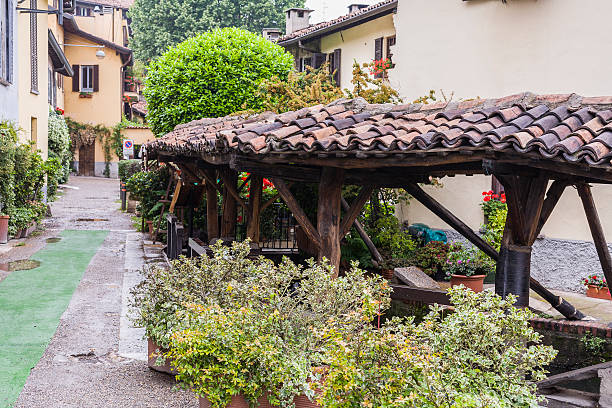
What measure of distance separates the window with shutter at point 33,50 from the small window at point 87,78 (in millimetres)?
18427

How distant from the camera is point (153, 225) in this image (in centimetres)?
1631

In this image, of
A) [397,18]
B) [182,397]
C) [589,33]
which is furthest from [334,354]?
[397,18]

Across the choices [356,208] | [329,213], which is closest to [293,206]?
[329,213]

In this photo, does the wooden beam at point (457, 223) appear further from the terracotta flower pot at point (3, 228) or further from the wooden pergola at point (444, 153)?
the terracotta flower pot at point (3, 228)

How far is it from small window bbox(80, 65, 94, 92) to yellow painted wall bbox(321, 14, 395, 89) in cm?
2027

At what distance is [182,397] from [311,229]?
1926 mm

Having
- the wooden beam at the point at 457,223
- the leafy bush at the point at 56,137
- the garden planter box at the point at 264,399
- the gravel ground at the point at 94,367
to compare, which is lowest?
the gravel ground at the point at 94,367

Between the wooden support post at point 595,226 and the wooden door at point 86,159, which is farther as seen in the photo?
the wooden door at point 86,159

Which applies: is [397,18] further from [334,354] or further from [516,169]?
[334,354]

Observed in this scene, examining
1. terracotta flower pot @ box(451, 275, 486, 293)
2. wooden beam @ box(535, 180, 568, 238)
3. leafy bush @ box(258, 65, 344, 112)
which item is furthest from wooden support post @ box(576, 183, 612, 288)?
leafy bush @ box(258, 65, 344, 112)

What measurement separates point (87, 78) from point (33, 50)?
19057mm

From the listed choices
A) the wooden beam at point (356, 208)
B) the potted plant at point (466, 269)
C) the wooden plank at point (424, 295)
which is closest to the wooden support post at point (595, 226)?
the wooden plank at point (424, 295)

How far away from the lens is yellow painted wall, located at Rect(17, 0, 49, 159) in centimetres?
1678

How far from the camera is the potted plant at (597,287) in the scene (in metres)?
10.4
